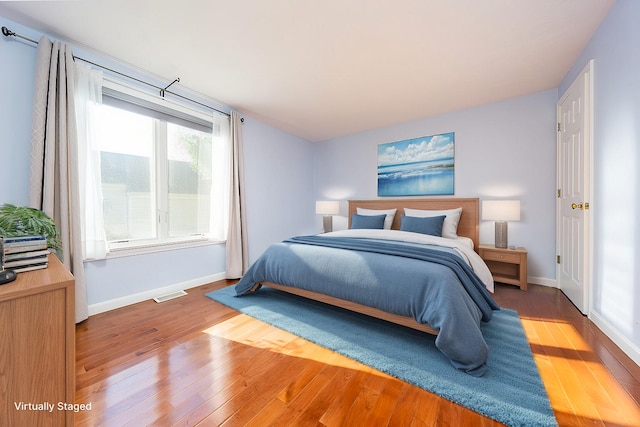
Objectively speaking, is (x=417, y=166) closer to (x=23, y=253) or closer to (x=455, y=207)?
(x=455, y=207)

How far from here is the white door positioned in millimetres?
2109

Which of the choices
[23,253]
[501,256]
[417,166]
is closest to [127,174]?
[23,253]

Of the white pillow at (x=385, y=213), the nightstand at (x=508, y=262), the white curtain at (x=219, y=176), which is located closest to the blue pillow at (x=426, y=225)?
the white pillow at (x=385, y=213)

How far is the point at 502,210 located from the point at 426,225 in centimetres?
85

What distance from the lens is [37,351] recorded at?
2.74 feet

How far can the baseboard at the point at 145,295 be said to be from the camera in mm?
2242

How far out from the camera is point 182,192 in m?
2.97

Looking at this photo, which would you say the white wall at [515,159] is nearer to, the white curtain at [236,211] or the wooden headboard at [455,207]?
the wooden headboard at [455,207]

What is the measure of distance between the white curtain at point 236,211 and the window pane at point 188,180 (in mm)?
293

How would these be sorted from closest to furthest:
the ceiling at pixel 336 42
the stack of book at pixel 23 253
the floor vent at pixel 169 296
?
the stack of book at pixel 23 253
the ceiling at pixel 336 42
the floor vent at pixel 169 296

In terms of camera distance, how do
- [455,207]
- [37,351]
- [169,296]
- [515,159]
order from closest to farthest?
[37,351], [169,296], [515,159], [455,207]

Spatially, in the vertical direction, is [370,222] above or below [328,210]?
below

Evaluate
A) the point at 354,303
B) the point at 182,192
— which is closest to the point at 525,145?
the point at 354,303

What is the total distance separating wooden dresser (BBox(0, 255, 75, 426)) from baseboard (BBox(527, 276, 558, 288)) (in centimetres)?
411
